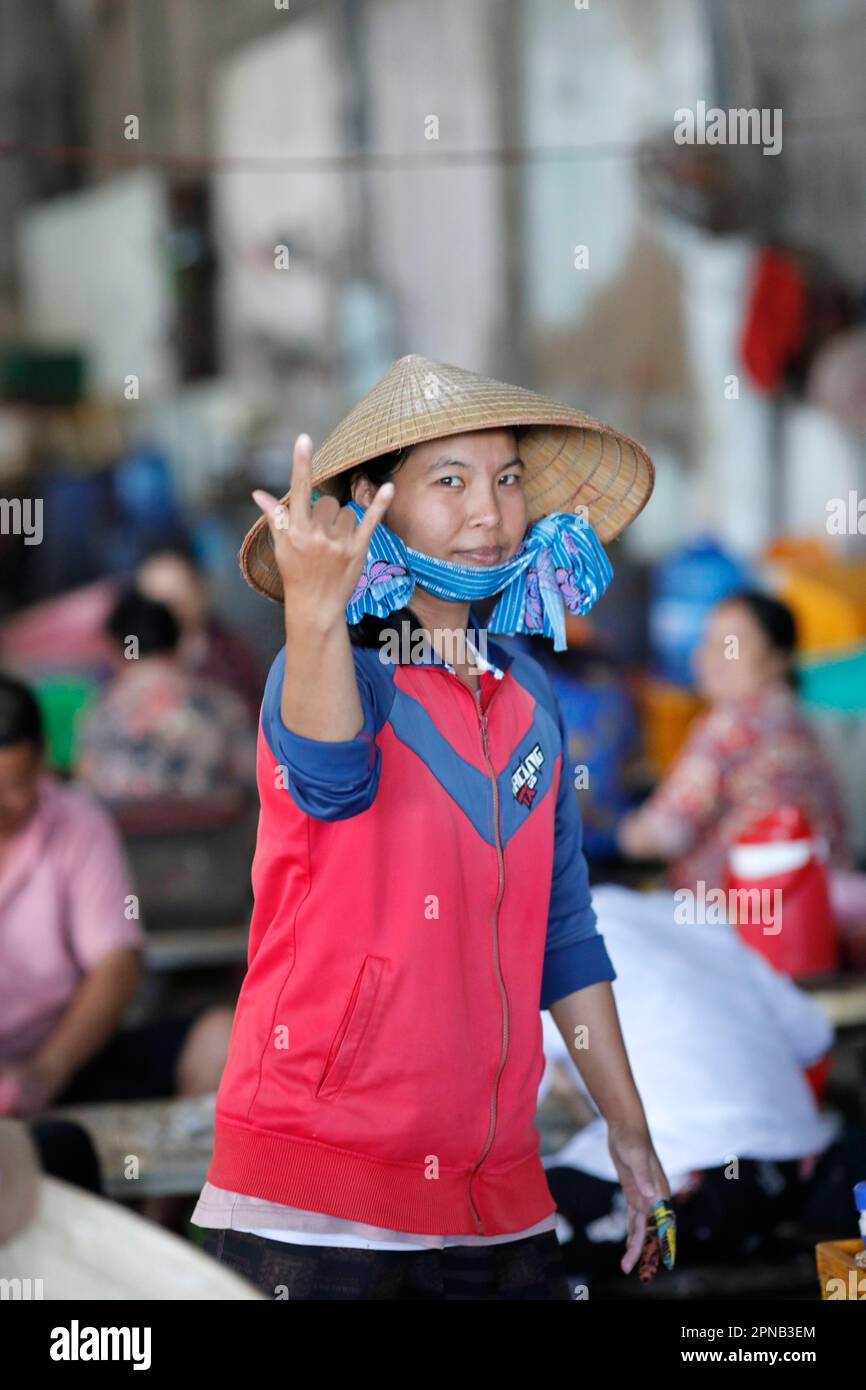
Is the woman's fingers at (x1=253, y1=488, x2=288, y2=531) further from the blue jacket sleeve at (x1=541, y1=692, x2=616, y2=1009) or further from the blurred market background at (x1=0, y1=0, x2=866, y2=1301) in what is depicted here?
the blurred market background at (x1=0, y1=0, x2=866, y2=1301)

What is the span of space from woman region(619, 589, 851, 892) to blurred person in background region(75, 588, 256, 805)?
1321 mm

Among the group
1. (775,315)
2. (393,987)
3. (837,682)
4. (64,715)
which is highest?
(775,315)

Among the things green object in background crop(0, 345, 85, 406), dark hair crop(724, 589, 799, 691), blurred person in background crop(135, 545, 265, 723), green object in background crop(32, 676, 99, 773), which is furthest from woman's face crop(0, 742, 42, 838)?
green object in background crop(0, 345, 85, 406)

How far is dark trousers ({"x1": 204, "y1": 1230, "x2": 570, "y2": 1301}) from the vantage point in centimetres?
161

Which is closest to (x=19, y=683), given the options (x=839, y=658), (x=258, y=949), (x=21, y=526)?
(x=258, y=949)

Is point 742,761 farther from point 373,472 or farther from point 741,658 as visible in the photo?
point 373,472

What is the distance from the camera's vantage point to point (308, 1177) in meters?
1.61

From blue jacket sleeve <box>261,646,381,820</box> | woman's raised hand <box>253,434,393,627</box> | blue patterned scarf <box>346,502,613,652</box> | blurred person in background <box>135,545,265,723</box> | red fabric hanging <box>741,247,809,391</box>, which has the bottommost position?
blurred person in background <box>135,545,265,723</box>

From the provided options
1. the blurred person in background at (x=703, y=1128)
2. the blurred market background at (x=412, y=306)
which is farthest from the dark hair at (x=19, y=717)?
the blurred person in background at (x=703, y=1128)

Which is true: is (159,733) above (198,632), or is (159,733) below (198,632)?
below

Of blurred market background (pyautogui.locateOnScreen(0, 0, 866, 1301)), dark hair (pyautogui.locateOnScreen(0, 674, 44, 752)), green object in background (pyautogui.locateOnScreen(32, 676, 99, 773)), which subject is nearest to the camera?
dark hair (pyautogui.locateOnScreen(0, 674, 44, 752))

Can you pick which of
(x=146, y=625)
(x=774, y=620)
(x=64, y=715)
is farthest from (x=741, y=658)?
(x=64, y=715)

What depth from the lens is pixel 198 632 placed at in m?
5.60

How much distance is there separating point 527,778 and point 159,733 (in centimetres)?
315
